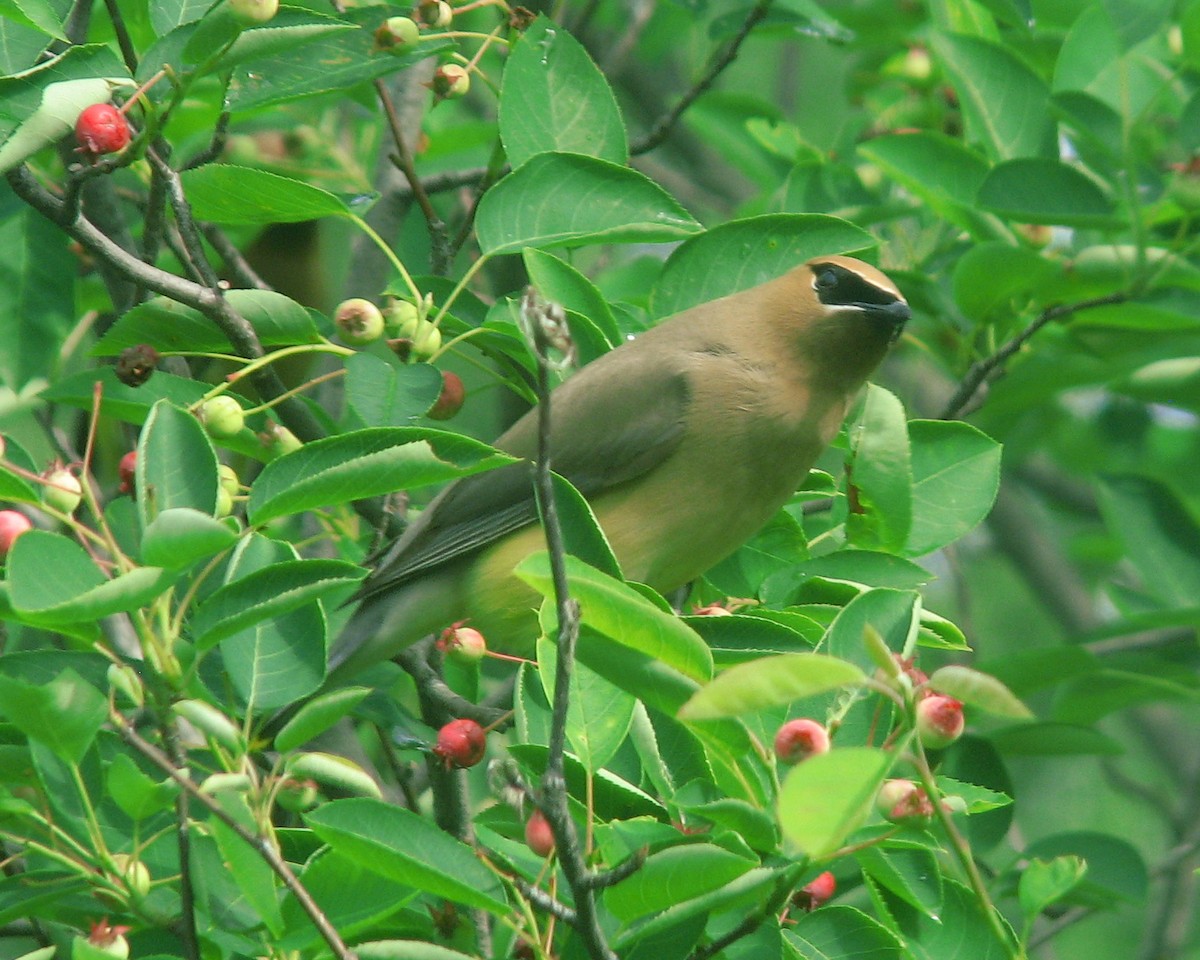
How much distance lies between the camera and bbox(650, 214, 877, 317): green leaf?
341 centimetres

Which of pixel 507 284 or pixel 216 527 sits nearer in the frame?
pixel 216 527

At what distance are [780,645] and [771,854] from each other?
0.62 metres

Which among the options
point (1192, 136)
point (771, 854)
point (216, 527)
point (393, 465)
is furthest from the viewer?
point (1192, 136)

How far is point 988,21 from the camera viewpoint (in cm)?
451

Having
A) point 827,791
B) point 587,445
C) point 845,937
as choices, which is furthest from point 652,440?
point 827,791

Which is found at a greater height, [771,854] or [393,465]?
[393,465]

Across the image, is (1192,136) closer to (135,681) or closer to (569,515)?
(569,515)

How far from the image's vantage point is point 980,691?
176 cm

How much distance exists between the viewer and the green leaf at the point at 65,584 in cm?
207

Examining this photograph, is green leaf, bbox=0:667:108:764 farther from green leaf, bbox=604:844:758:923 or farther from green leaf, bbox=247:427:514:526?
green leaf, bbox=604:844:758:923

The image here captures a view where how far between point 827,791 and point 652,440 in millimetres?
2261

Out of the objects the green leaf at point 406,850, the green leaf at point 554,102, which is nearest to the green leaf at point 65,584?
the green leaf at point 406,850

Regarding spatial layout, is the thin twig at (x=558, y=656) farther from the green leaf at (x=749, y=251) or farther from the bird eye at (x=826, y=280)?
the bird eye at (x=826, y=280)

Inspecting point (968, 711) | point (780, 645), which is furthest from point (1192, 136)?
point (780, 645)
